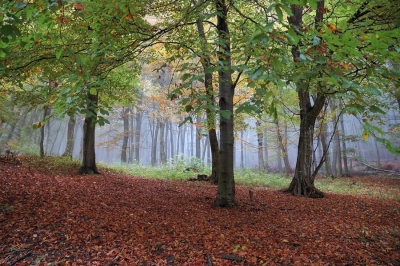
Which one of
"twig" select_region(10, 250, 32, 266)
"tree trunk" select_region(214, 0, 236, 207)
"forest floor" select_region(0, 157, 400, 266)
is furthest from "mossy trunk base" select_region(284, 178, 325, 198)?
"twig" select_region(10, 250, 32, 266)

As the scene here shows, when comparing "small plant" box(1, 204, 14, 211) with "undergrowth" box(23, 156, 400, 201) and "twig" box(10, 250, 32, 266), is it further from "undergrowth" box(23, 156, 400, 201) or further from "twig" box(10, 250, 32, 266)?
"undergrowth" box(23, 156, 400, 201)

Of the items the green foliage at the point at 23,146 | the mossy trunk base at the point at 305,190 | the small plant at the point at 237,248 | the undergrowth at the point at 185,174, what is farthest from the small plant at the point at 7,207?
the green foliage at the point at 23,146

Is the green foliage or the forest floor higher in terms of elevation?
the green foliage

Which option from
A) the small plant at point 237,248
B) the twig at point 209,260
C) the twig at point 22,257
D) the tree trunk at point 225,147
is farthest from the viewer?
the tree trunk at point 225,147

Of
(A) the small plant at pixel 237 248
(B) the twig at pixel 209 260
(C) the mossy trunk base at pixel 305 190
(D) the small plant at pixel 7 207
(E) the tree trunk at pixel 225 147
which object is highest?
(E) the tree trunk at pixel 225 147

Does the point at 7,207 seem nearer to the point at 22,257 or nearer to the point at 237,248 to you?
the point at 22,257

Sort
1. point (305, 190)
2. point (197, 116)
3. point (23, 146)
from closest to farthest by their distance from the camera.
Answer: point (197, 116)
point (305, 190)
point (23, 146)

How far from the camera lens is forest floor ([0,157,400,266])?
329 cm

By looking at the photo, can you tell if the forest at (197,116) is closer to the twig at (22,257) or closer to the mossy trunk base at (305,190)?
the twig at (22,257)

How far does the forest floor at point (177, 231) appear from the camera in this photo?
3.29 metres

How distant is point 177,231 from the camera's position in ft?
14.0

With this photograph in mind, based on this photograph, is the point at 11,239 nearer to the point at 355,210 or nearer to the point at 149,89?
the point at 355,210

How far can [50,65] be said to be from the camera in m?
5.11

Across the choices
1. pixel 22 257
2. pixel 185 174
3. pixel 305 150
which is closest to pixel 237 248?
pixel 22 257
